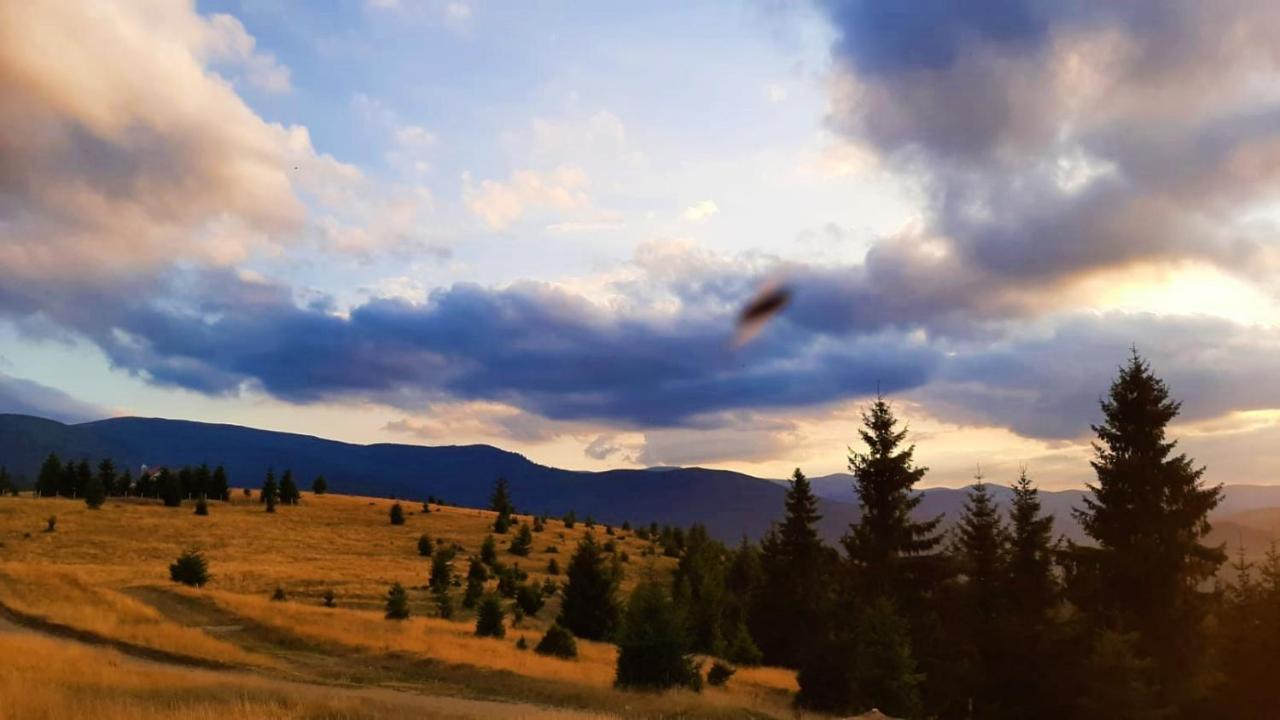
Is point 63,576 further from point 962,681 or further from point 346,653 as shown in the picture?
point 962,681

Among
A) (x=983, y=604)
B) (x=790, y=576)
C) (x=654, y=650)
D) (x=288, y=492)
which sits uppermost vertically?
(x=983, y=604)

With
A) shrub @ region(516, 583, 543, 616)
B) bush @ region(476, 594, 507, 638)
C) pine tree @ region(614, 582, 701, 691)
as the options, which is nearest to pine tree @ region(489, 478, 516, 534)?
shrub @ region(516, 583, 543, 616)

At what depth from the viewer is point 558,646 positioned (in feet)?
107

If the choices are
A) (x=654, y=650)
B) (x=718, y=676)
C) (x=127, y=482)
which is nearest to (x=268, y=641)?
(x=654, y=650)

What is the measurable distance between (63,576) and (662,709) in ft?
101

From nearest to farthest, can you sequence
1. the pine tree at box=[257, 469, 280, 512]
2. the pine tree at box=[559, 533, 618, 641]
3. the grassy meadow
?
the grassy meadow < the pine tree at box=[559, 533, 618, 641] < the pine tree at box=[257, 469, 280, 512]

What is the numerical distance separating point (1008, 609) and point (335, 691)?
2391 cm

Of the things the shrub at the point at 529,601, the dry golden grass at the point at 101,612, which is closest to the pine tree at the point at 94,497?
the dry golden grass at the point at 101,612

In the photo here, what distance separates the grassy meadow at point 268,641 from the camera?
1499 centimetres

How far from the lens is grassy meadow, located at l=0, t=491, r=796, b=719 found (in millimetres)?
14992

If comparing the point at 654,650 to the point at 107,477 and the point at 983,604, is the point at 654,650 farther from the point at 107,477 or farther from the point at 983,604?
the point at 107,477

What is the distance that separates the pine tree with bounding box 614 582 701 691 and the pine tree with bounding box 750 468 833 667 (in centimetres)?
2155

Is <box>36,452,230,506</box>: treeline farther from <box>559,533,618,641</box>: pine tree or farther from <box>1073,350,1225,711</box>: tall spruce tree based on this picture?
<box>1073,350,1225,711</box>: tall spruce tree

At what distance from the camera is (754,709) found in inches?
928
